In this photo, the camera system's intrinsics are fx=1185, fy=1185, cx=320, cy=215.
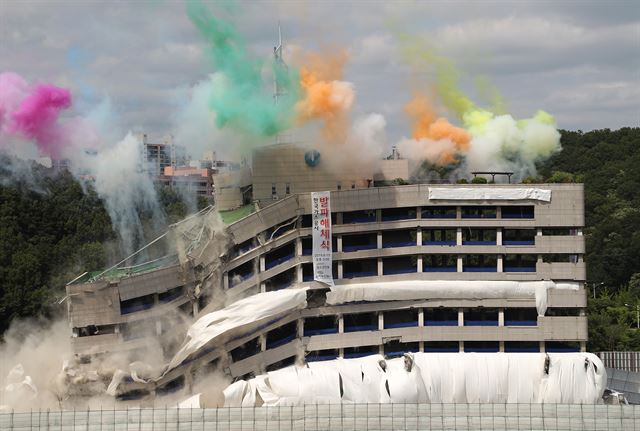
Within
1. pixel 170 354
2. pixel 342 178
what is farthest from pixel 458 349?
pixel 170 354

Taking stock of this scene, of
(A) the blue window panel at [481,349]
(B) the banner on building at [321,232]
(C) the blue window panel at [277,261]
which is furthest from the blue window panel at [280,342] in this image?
(A) the blue window panel at [481,349]

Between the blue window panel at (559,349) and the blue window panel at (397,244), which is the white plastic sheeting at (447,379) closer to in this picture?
the blue window panel at (559,349)

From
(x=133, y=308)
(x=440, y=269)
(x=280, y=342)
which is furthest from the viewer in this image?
(x=440, y=269)

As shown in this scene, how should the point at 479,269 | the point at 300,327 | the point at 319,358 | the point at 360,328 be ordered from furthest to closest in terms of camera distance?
the point at 479,269, the point at 360,328, the point at 319,358, the point at 300,327

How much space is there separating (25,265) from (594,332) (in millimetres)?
58377

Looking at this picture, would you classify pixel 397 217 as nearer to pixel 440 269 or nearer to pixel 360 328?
pixel 440 269

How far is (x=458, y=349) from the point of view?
94062 mm

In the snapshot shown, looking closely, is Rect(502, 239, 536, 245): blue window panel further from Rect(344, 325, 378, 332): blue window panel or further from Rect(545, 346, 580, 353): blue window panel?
Rect(344, 325, 378, 332): blue window panel

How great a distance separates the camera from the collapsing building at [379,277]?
90.3 meters

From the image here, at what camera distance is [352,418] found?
71125 mm

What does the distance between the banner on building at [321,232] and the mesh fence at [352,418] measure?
22.1m

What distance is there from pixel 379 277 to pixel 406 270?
2.64 m

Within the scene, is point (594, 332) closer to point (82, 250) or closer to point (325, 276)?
point (325, 276)

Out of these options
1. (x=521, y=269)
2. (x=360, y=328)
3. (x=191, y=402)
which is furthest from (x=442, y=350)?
(x=191, y=402)
